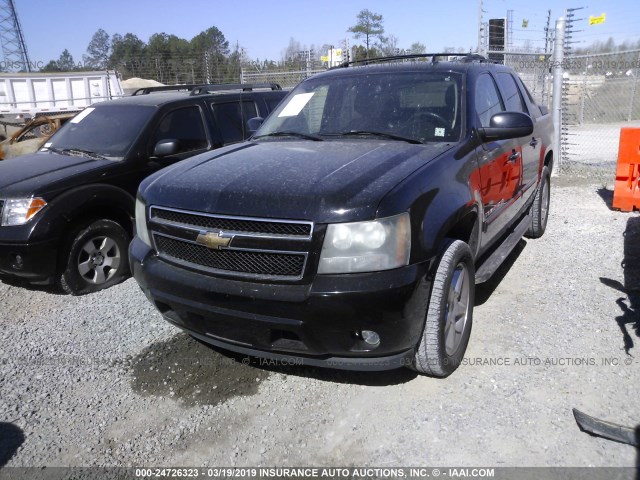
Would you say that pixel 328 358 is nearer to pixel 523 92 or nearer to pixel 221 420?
pixel 221 420

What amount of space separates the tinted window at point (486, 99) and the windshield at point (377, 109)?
243mm

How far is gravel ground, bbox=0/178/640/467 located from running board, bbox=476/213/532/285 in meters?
0.41

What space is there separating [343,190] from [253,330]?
0.88 m

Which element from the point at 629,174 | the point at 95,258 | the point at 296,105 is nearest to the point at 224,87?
the point at 296,105

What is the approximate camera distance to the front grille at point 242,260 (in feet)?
8.84

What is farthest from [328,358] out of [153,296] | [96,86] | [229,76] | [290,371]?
[229,76]

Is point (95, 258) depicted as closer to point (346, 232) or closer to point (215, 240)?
point (215, 240)

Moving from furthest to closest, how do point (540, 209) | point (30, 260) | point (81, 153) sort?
point (540, 209) → point (81, 153) → point (30, 260)

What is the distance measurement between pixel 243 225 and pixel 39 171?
324 centimetres

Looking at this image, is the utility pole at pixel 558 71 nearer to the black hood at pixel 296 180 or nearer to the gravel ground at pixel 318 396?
the gravel ground at pixel 318 396

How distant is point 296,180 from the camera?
2.88m

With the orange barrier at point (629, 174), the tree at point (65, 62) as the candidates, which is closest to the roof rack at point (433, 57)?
the orange barrier at point (629, 174)

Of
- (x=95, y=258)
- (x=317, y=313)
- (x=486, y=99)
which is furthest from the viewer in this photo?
(x=95, y=258)

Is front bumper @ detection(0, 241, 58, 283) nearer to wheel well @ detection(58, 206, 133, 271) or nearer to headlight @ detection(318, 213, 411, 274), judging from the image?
wheel well @ detection(58, 206, 133, 271)
